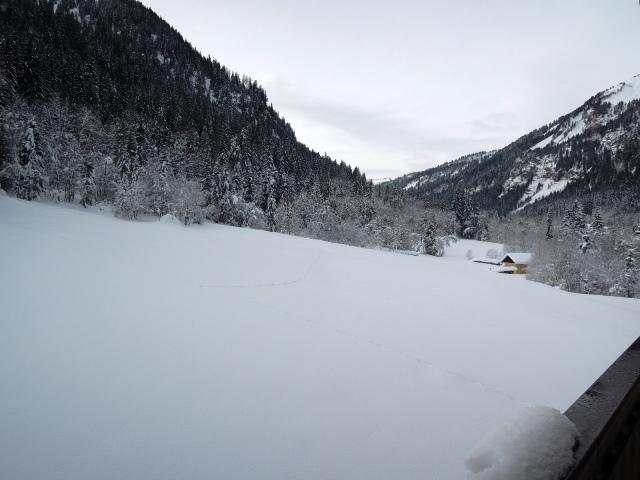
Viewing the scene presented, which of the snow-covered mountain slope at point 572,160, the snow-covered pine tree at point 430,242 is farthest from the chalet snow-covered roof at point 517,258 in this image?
the snow-covered mountain slope at point 572,160

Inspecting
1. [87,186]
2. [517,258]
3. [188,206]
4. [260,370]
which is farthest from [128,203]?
[517,258]

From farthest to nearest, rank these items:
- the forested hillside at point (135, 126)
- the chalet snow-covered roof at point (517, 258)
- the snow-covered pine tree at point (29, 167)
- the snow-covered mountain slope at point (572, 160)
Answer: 1. the snow-covered mountain slope at point (572, 160)
2. the chalet snow-covered roof at point (517, 258)
3. the forested hillside at point (135, 126)
4. the snow-covered pine tree at point (29, 167)

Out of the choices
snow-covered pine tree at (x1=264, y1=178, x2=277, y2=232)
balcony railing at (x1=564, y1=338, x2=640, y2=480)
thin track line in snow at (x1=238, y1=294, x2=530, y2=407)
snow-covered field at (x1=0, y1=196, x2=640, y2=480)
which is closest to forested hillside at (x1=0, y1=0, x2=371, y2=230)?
snow-covered pine tree at (x1=264, y1=178, x2=277, y2=232)

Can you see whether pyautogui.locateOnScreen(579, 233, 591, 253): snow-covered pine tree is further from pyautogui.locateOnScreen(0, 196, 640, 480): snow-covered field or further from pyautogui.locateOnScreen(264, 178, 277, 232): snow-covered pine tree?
pyautogui.locateOnScreen(0, 196, 640, 480): snow-covered field

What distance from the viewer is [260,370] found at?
2.95m

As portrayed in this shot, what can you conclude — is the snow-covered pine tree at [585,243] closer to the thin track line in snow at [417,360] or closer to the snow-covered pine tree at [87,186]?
the thin track line in snow at [417,360]

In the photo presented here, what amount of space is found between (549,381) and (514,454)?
339cm

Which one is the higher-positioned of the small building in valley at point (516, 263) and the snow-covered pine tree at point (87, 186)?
the snow-covered pine tree at point (87, 186)

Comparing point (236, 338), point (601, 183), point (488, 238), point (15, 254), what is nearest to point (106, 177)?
point (15, 254)

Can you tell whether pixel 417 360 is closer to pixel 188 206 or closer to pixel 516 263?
pixel 188 206

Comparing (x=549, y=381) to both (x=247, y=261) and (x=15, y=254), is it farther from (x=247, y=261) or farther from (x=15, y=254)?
(x=15, y=254)

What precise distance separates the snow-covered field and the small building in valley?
142 ft

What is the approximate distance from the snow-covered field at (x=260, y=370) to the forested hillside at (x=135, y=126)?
14371 mm

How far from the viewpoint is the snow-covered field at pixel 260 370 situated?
1940 millimetres
